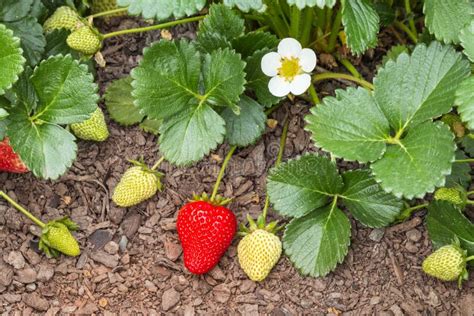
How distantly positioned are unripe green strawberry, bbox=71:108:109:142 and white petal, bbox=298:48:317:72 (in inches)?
18.8

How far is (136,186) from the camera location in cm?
196

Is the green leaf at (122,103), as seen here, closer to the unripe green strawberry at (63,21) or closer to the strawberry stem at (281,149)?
the unripe green strawberry at (63,21)

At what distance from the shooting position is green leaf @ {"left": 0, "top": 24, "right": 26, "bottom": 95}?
5.74 feet

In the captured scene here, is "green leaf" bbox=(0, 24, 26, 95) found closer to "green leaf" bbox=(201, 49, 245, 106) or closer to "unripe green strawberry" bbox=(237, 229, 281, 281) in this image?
"green leaf" bbox=(201, 49, 245, 106)

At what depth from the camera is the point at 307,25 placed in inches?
80.9

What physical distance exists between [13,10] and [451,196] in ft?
3.52

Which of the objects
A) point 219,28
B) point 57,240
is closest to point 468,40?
point 219,28

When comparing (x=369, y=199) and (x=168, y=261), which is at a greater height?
(x=369, y=199)

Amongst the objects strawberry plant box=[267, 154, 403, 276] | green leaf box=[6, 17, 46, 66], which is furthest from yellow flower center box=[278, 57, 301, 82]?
green leaf box=[6, 17, 46, 66]

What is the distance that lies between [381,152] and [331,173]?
0.15 m

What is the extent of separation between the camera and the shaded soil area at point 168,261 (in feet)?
6.29

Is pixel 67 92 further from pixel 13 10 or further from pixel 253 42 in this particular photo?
pixel 253 42

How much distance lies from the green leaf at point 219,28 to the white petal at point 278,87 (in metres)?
0.13

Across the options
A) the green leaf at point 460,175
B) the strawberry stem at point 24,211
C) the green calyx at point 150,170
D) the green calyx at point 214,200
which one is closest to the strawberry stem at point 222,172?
the green calyx at point 214,200
